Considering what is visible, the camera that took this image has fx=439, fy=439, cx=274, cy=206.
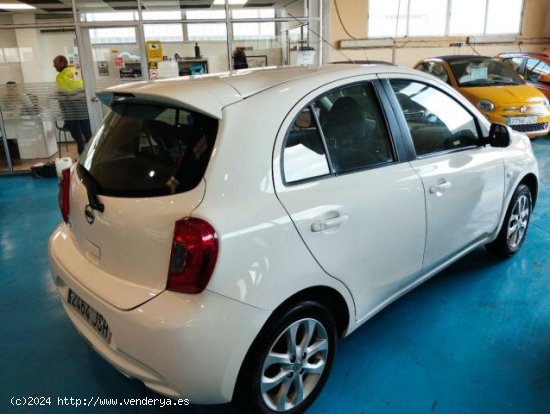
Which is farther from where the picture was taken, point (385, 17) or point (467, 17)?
point (467, 17)

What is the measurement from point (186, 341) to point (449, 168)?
65.2 inches

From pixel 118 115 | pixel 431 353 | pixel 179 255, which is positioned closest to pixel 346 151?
pixel 179 255

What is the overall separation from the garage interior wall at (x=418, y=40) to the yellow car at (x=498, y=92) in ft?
10.6

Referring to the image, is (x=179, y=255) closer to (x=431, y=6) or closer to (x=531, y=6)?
(x=431, y=6)

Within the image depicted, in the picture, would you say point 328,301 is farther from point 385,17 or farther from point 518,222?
point 385,17

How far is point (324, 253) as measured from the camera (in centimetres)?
172

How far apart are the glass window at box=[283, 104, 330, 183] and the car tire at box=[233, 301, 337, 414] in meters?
0.51

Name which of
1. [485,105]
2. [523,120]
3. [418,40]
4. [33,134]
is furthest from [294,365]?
[418,40]

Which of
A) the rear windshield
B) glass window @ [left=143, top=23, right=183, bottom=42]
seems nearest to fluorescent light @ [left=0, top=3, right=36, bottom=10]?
glass window @ [left=143, top=23, right=183, bottom=42]

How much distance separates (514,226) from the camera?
3207 mm

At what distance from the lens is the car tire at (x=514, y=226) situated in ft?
10.1

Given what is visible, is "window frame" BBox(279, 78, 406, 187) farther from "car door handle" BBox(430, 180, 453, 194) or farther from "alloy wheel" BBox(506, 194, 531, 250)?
"alloy wheel" BBox(506, 194, 531, 250)

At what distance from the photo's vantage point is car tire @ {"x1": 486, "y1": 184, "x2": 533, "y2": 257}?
3078 mm

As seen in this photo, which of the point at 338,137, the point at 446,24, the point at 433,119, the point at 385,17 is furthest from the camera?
the point at 446,24
